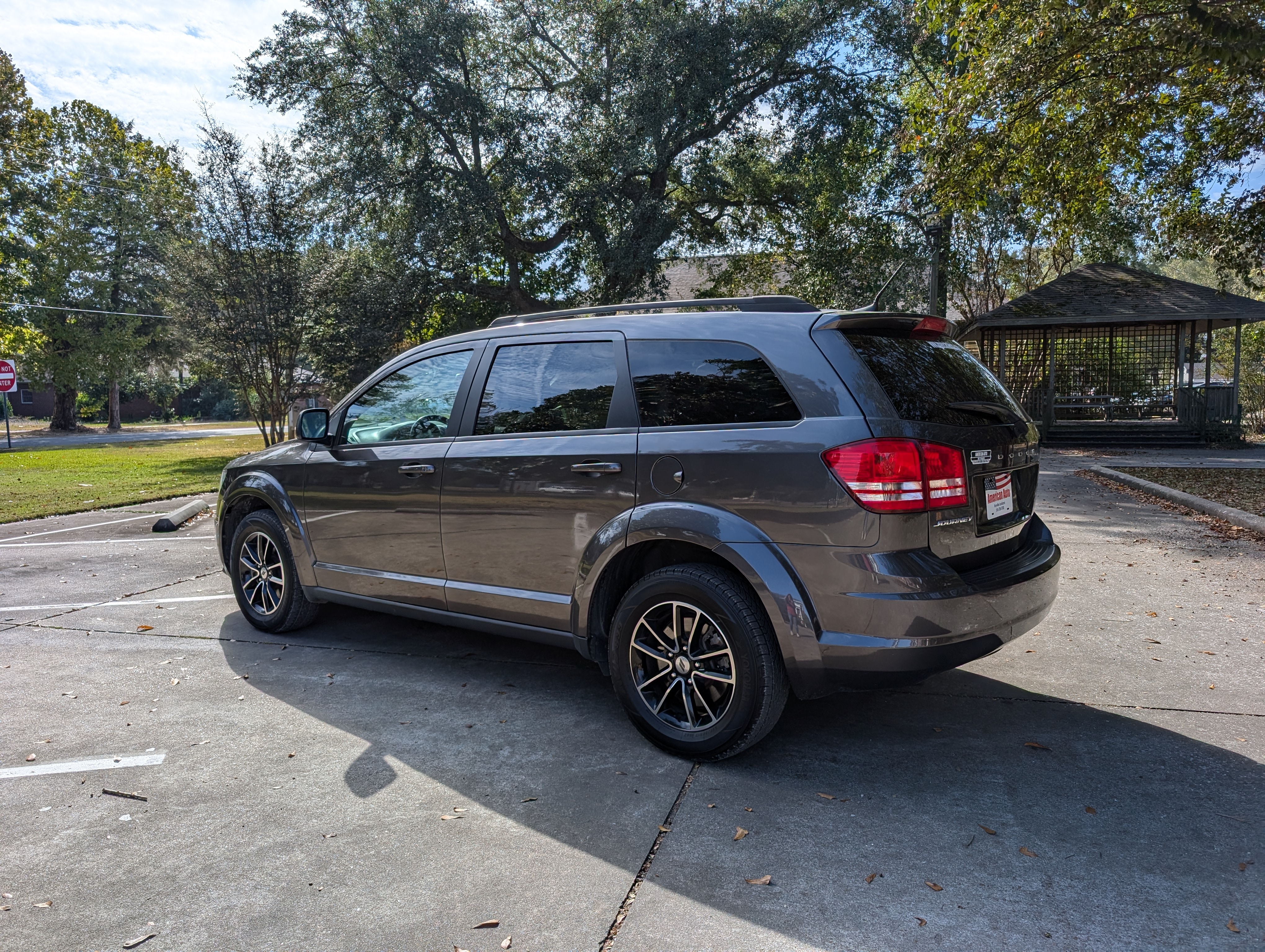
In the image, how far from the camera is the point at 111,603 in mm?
6594

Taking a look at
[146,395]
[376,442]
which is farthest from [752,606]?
[146,395]

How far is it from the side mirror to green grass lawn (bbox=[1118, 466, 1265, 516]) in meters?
9.55

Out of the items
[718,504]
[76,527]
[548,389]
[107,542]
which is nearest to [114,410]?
[76,527]

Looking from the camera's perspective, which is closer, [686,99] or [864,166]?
[686,99]

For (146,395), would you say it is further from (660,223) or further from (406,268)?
(660,223)

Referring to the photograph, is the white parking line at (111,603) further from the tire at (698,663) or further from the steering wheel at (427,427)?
the tire at (698,663)

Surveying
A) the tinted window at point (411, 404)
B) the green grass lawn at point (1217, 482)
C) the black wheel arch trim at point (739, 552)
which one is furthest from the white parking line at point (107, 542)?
the green grass lawn at point (1217, 482)

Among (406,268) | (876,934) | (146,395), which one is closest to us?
(876,934)

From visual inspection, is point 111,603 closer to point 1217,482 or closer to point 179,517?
point 179,517

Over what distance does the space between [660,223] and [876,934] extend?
19.7 meters

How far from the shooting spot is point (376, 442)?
4.95 metres

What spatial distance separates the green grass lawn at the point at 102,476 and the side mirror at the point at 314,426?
8.36 meters

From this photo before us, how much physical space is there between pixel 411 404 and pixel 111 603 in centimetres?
349

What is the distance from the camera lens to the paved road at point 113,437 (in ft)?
105
